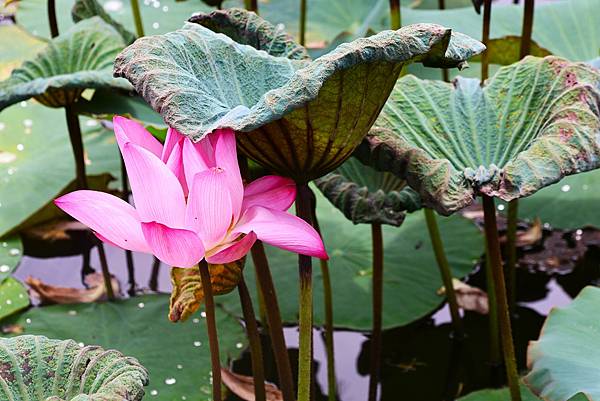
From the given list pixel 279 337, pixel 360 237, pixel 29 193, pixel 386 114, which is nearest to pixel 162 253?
pixel 279 337

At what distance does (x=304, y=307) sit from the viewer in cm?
85

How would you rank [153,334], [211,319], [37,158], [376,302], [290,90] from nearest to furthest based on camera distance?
[290,90]
[211,319]
[376,302]
[153,334]
[37,158]

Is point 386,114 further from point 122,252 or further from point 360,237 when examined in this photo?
point 122,252

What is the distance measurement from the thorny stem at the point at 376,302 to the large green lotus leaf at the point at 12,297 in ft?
2.02

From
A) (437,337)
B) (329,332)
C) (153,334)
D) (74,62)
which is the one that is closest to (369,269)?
(437,337)

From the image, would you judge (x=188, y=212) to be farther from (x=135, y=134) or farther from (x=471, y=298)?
(x=471, y=298)

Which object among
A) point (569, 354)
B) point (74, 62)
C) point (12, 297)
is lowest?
point (12, 297)

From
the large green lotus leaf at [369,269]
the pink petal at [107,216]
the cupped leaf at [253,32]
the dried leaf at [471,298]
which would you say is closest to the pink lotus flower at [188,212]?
the pink petal at [107,216]

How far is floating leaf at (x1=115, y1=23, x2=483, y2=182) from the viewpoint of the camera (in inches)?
→ 29.8

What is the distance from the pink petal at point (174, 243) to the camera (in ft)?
2.42

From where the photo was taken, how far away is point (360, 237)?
66.6 inches

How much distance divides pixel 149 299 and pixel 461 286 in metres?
0.56

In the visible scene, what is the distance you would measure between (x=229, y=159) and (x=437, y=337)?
2.79 feet

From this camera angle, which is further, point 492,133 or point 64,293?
point 64,293
